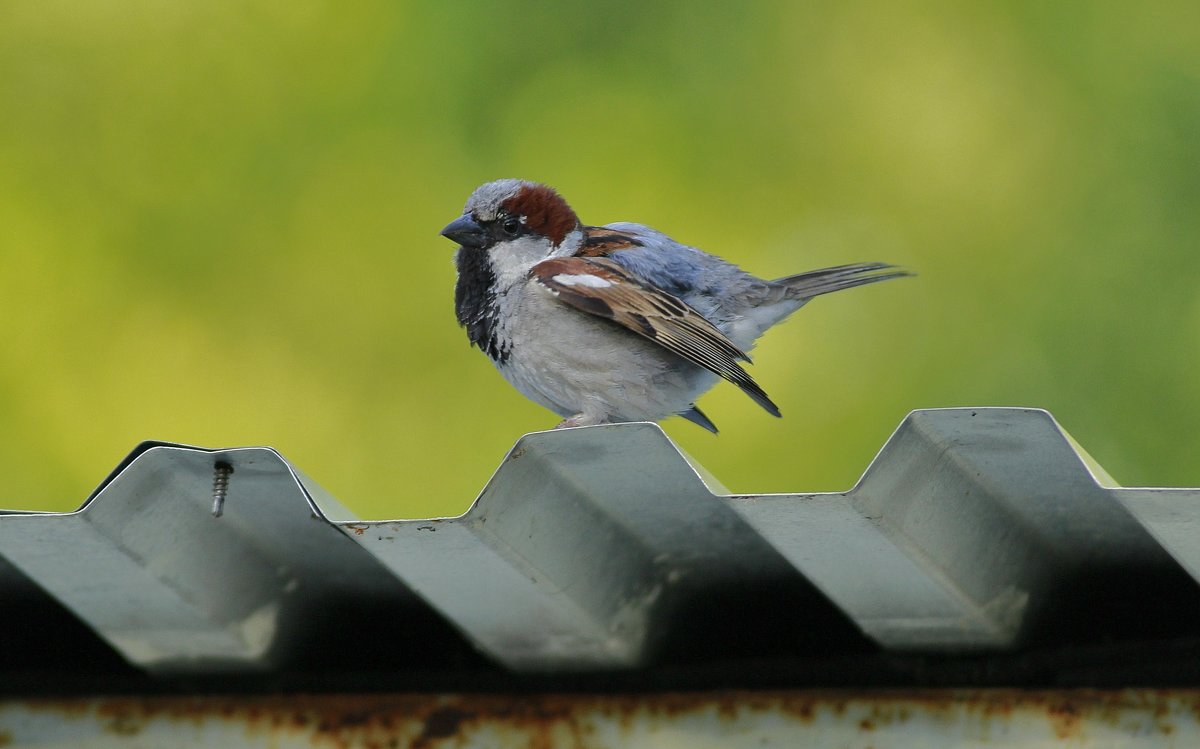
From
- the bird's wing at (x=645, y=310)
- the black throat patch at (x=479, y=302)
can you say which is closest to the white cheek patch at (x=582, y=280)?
the bird's wing at (x=645, y=310)

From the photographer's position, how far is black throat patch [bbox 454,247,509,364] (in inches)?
111

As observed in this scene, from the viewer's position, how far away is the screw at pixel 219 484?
1517mm

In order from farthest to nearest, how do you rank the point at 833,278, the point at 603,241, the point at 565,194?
the point at 565,194, the point at 833,278, the point at 603,241

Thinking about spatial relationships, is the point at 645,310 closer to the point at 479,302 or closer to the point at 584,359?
the point at 584,359

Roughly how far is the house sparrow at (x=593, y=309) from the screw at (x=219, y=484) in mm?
1118

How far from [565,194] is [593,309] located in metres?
2.33

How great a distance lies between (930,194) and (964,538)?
4170 mm

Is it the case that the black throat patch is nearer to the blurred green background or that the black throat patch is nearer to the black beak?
the black beak

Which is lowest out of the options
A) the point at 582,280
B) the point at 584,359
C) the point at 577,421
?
the point at 577,421

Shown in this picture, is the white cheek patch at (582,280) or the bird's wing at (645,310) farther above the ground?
the white cheek patch at (582,280)

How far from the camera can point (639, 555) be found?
1608 millimetres

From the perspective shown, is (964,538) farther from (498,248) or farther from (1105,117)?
(1105,117)

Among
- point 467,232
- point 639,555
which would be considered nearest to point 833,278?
point 467,232

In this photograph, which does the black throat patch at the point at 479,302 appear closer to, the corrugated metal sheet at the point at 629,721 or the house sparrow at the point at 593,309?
the house sparrow at the point at 593,309
